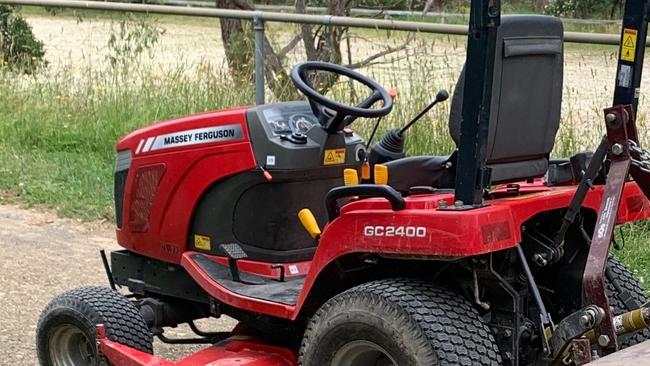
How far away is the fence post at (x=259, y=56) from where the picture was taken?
788cm

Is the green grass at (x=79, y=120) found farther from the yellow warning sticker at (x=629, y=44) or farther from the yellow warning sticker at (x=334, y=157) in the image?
the yellow warning sticker at (x=629, y=44)

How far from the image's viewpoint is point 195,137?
4371 millimetres

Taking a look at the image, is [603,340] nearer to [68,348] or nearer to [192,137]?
[192,137]

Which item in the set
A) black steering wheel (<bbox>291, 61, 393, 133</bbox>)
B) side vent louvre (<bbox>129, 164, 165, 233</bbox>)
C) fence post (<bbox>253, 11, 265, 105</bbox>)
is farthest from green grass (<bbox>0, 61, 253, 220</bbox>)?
black steering wheel (<bbox>291, 61, 393, 133</bbox>)

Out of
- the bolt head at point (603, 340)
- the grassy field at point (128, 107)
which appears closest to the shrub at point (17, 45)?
the grassy field at point (128, 107)

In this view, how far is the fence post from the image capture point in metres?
7.88

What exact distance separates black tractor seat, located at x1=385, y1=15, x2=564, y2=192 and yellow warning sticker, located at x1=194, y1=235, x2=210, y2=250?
3.29 ft

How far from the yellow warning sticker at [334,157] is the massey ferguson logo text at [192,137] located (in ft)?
1.17

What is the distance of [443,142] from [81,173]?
3045 millimetres

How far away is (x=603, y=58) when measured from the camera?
670 cm

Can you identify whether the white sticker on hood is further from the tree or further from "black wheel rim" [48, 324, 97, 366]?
the tree

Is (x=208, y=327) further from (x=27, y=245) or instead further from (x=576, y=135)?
(x=576, y=135)

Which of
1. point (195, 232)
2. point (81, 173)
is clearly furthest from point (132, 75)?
point (195, 232)

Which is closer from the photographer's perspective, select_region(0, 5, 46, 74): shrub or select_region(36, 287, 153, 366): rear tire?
select_region(36, 287, 153, 366): rear tire
